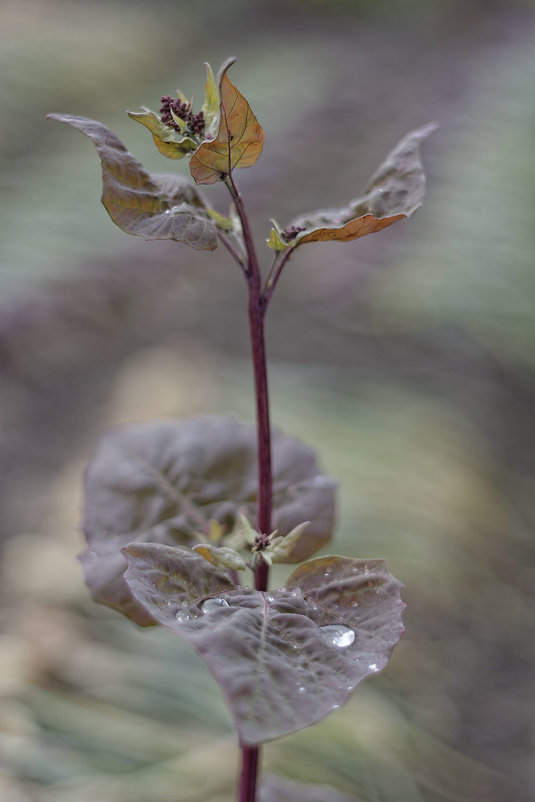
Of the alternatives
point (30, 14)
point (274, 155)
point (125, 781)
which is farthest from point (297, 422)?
point (30, 14)

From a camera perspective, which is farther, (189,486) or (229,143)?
(189,486)

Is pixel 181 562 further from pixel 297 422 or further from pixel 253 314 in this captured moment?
pixel 297 422

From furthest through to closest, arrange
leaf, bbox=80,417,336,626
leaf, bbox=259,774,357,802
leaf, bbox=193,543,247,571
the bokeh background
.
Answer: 1. the bokeh background
2. leaf, bbox=259,774,357,802
3. leaf, bbox=80,417,336,626
4. leaf, bbox=193,543,247,571

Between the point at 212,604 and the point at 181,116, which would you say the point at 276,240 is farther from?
the point at 212,604

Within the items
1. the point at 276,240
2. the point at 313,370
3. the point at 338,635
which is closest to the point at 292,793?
the point at 338,635

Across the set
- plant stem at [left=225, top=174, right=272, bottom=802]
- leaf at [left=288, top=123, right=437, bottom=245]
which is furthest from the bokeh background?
leaf at [left=288, top=123, right=437, bottom=245]

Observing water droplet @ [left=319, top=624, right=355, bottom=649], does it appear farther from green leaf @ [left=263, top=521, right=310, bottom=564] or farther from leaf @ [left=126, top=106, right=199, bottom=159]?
leaf @ [left=126, top=106, right=199, bottom=159]
